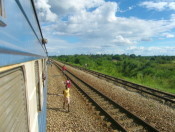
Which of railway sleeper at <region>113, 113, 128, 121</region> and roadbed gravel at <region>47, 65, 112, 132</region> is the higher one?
railway sleeper at <region>113, 113, 128, 121</region>

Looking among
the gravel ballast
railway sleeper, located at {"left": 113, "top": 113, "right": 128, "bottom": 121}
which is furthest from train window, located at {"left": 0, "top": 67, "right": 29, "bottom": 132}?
railway sleeper, located at {"left": 113, "top": 113, "right": 128, "bottom": 121}

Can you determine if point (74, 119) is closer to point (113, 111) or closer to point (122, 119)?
point (113, 111)

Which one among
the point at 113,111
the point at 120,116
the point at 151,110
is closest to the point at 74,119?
the point at 113,111

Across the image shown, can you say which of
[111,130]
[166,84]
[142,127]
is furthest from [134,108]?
[166,84]

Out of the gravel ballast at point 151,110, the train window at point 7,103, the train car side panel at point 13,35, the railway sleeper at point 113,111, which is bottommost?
the gravel ballast at point 151,110

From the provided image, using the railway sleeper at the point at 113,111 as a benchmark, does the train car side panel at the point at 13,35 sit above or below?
above

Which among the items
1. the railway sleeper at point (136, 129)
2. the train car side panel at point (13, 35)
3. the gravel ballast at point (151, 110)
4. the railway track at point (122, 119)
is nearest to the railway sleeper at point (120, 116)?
the railway track at point (122, 119)

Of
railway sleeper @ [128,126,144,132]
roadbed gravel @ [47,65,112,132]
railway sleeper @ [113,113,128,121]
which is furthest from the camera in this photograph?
railway sleeper @ [113,113,128,121]

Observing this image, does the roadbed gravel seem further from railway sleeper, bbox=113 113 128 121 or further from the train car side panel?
the train car side panel

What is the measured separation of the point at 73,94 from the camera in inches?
475

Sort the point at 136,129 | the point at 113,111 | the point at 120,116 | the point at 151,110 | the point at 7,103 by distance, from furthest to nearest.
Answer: the point at 151,110 < the point at 113,111 < the point at 120,116 < the point at 136,129 < the point at 7,103

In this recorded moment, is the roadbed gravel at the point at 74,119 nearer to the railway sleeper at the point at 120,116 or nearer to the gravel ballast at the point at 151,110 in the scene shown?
the railway sleeper at the point at 120,116

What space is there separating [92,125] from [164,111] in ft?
12.7

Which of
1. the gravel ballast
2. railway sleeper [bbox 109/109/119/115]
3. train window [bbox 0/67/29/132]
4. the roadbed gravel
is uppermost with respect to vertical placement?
train window [bbox 0/67/29/132]
